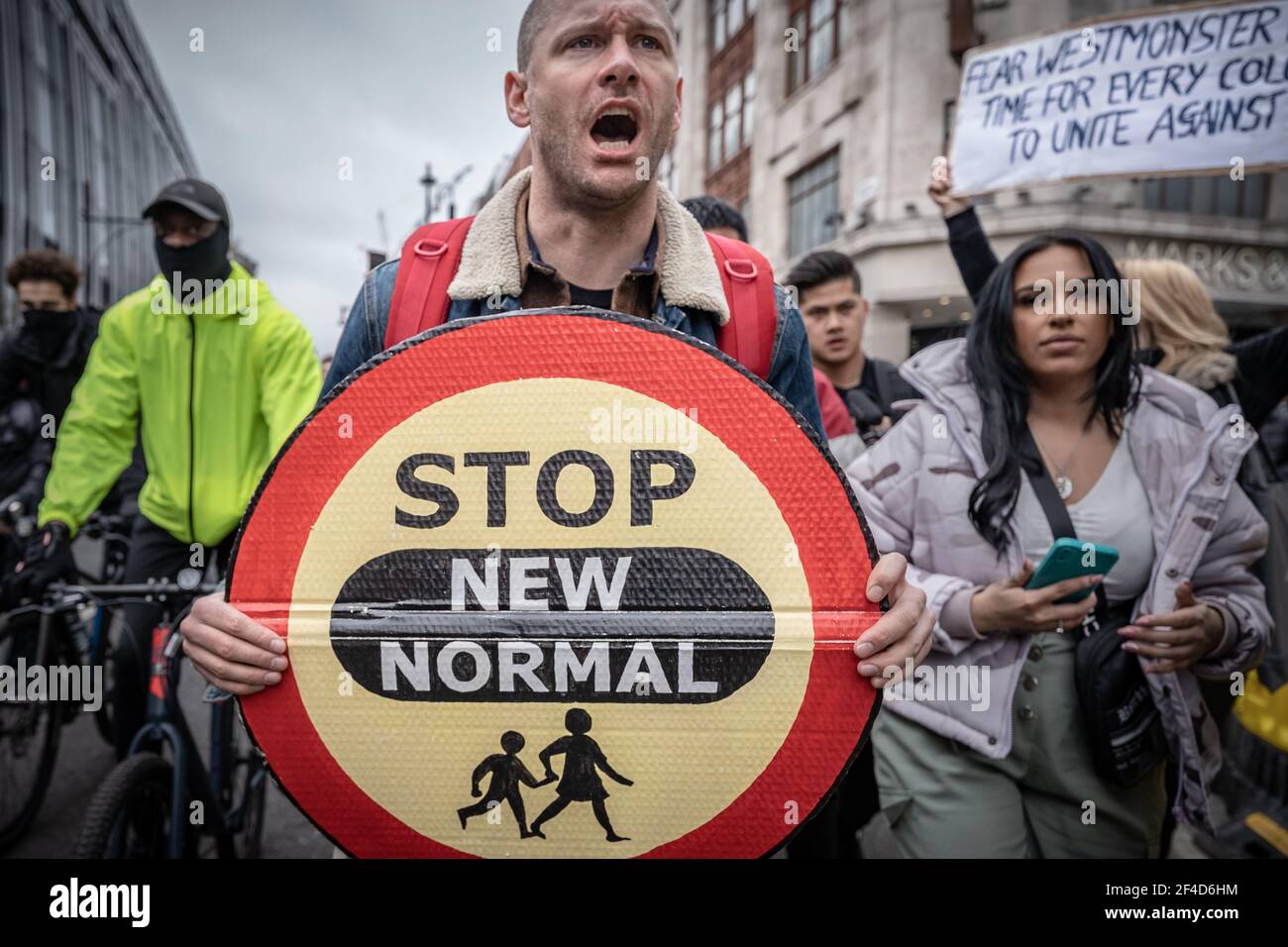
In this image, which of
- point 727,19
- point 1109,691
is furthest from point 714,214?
point 727,19

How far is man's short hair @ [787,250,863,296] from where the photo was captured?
2.77 m

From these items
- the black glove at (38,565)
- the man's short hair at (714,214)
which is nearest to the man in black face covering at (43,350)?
the black glove at (38,565)

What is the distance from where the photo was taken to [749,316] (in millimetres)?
1257

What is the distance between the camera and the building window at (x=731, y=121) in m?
14.6

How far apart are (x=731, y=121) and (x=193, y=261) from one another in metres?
15.3

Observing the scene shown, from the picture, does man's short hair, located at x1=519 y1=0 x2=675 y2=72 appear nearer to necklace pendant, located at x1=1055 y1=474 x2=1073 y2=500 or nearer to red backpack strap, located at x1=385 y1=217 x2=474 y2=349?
red backpack strap, located at x1=385 y1=217 x2=474 y2=349

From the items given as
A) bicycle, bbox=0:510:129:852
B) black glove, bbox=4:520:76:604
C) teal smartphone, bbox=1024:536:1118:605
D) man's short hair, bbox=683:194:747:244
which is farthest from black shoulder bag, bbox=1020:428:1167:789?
bicycle, bbox=0:510:129:852

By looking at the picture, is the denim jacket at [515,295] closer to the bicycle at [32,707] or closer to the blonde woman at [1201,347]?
the blonde woman at [1201,347]

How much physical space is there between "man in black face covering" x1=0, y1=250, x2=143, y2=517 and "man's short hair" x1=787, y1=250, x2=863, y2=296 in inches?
125
